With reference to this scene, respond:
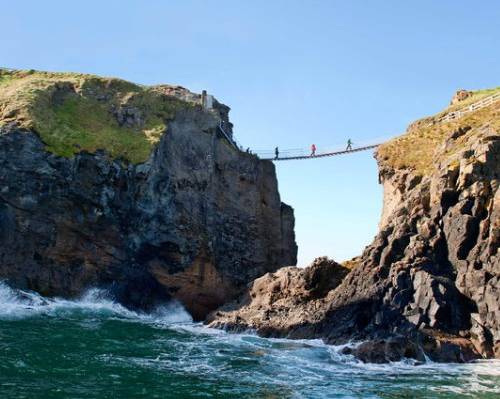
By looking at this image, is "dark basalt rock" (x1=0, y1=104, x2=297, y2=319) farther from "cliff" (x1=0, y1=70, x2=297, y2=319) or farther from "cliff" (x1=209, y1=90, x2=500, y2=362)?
"cliff" (x1=209, y1=90, x2=500, y2=362)

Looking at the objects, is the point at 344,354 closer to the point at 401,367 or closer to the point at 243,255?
the point at 401,367

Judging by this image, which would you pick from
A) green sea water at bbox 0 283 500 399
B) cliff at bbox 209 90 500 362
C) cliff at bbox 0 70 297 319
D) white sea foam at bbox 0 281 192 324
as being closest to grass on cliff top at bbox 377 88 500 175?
cliff at bbox 209 90 500 362

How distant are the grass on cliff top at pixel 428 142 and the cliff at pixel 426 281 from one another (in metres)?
0.19

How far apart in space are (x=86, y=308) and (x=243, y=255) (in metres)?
19.5

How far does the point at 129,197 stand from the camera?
5341 centimetres

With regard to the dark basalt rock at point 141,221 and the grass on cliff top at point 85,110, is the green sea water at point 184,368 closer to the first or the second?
the dark basalt rock at point 141,221

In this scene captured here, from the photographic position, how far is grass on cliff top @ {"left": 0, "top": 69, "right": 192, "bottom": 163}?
53.8 meters

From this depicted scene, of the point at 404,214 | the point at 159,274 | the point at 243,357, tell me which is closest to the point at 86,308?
the point at 159,274

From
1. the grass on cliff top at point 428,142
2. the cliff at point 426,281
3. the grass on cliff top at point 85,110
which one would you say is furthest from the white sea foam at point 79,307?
the grass on cliff top at point 428,142

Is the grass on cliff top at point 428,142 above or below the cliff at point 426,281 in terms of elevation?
above

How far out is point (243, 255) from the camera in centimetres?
6122

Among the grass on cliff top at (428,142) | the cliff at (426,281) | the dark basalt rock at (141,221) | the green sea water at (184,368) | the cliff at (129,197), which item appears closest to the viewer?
the green sea water at (184,368)

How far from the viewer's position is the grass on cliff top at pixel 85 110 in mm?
53781

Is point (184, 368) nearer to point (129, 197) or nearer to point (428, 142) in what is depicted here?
point (129, 197)
